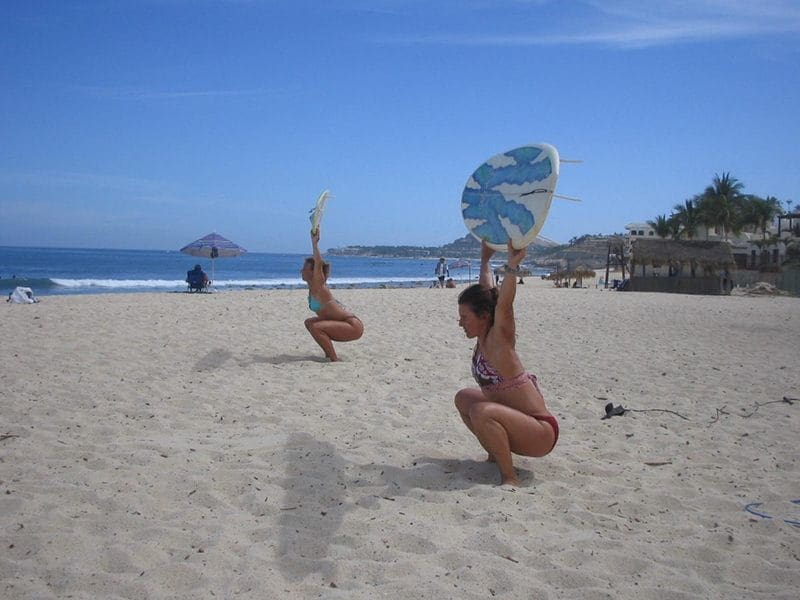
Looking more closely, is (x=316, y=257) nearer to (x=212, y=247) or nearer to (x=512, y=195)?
(x=512, y=195)

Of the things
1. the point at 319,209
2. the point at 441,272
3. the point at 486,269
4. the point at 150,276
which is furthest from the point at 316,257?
the point at 150,276

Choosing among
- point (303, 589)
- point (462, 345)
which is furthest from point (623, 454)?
point (462, 345)

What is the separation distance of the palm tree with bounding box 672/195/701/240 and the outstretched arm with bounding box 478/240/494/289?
57.2m

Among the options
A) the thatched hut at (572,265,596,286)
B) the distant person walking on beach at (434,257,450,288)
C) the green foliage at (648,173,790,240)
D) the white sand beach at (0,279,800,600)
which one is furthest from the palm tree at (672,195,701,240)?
the white sand beach at (0,279,800,600)

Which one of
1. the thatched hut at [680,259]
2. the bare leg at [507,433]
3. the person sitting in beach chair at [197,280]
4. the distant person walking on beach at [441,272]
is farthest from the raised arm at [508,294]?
the thatched hut at [680,259]

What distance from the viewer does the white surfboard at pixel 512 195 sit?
357 centimetres

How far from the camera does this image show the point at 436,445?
4805 millimetres

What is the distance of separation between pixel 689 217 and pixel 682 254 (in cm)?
2890

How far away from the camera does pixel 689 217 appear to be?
56844 mm

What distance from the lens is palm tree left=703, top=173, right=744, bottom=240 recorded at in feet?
174

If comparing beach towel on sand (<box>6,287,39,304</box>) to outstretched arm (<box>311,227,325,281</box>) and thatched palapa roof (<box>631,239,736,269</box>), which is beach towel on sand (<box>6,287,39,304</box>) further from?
thatched palapa roof (<box>631,239,736,269</box>)

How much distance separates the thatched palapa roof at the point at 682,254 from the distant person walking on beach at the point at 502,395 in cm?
2889

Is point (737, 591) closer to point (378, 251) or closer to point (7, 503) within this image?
point (7, 503)

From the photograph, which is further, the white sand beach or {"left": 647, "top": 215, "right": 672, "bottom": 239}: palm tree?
{"left": 647, "top": 215, "right": 672, "bottom": 239}: palm tree
